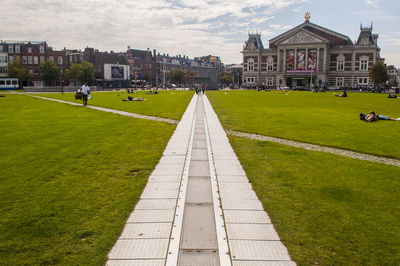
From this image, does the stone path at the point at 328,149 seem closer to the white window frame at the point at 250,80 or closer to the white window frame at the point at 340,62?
the white window frame at the point at 340,62

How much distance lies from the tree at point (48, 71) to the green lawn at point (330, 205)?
89900mm

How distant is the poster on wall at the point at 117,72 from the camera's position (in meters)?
113

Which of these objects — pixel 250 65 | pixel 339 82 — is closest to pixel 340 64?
pixel 339 82

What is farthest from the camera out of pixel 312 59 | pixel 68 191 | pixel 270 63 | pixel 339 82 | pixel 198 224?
pixel 270 63

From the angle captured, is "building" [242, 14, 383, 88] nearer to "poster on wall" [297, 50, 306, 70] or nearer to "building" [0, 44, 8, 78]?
"poster on wall" [297, 50, 306, 70]

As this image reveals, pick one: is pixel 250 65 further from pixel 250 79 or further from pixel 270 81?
pixel 270 81

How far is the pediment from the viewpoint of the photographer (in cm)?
9262

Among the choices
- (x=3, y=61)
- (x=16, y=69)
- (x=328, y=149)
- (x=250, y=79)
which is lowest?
(x=328, y=149)

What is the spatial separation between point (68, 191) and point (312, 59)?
96007 mm

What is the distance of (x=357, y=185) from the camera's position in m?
7.29

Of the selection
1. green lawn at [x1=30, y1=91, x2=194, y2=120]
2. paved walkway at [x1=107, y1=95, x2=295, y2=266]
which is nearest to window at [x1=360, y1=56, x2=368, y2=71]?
green lawn at [x1=30, y1=91, x2=194, y2=120]

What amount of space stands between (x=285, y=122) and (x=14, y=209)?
14.8 m

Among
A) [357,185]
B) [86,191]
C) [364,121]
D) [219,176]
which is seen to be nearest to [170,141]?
[219,176]

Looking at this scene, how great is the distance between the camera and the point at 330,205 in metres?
6.08
